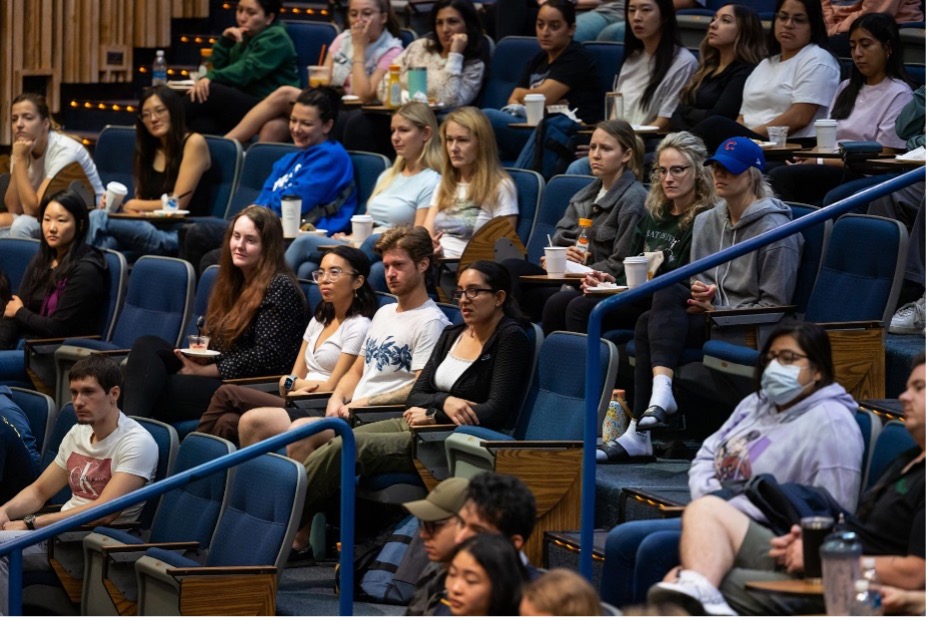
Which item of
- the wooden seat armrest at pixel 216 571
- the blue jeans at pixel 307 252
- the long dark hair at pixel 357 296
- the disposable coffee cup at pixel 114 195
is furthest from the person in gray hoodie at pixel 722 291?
the disposable coffee cup at pixel 114 195

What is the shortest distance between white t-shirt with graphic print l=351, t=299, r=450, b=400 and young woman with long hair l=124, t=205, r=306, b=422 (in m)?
0.54

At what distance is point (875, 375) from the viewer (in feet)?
16.9

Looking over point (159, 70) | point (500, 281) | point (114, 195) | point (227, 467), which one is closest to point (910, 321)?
point (500, 281)

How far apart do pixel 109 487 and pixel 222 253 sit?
4.08 ft

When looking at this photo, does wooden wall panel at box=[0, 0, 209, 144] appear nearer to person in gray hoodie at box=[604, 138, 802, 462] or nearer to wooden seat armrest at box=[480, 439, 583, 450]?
person in gray hoodie at box=[604, 138, 802, 462]

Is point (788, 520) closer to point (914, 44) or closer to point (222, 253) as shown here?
point (222, 253)

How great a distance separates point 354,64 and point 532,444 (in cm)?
397

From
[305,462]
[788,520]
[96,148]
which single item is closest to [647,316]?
[305,462]

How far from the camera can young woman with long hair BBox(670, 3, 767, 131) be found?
23.0 feet

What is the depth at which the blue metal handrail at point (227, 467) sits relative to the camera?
15.0ft

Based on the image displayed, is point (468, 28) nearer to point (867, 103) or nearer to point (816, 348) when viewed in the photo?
point (867, 103)

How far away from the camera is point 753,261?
5.48 meters

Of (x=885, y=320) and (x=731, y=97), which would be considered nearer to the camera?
(x=885, y=320)

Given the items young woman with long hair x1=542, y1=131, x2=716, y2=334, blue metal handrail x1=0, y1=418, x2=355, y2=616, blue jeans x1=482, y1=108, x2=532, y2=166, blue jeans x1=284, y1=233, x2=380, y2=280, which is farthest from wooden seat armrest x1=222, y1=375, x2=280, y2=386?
blue jeans x1=482, y1=108, x2=532, y2=166
